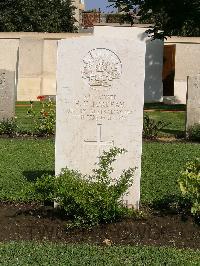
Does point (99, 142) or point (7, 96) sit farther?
point (7, 96)

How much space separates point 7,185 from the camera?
8211 mm

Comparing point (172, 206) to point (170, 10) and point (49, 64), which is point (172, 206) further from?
point (49, 64)

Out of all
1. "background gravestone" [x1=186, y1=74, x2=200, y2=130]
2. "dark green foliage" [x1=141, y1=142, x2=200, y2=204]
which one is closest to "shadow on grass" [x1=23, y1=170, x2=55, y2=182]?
"dark green foliage" [x1=141, y1=142, x2=200, y2=204]

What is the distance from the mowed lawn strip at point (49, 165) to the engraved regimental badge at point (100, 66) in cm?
135

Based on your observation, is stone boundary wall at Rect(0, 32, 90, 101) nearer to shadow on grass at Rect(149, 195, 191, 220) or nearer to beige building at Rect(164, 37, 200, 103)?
beige building at Rect(164, 37, 200, 103)

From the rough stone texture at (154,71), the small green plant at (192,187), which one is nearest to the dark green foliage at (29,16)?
the rough stone texture at (154,71)

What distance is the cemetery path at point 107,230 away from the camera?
19.8 feet

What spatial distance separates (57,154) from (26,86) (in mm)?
18684

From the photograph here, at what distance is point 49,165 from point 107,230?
3711mm

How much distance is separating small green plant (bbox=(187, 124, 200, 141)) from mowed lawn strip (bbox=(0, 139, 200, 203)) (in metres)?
0.96

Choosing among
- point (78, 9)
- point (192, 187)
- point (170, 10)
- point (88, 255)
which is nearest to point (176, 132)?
point (170, 10)

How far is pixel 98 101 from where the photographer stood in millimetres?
6859

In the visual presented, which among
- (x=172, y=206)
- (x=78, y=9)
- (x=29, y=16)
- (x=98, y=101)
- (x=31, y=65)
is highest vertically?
(x=78, y=9)

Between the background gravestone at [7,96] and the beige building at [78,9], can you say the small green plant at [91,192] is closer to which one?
the background gravestone at [7,96]
